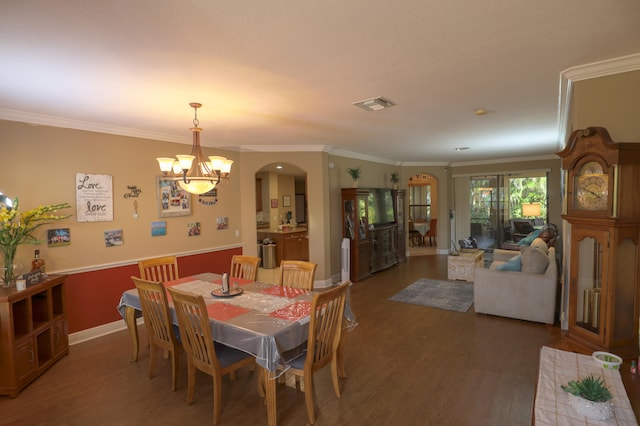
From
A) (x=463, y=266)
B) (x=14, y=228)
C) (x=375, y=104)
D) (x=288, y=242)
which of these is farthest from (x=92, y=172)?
(x=463, y=266)

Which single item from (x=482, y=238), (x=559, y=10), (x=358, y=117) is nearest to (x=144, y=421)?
(x=358, y=117)

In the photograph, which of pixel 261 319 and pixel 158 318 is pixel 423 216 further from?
pixel 158 318

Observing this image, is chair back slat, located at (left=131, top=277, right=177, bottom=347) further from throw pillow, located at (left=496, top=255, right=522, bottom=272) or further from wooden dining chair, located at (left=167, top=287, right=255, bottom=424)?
throw pillow, located at (left=496, top=255, right=522, bottom=272)

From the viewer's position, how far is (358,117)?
13.0 feet

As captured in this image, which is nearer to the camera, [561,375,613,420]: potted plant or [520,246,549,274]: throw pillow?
[561,375,613,420]: potted plant

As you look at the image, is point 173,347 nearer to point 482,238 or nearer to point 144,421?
point 144,421

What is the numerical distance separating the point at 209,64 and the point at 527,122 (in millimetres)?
4052

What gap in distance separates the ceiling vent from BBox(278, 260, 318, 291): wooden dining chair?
169 centimetres

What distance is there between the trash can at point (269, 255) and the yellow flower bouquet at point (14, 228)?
463cm

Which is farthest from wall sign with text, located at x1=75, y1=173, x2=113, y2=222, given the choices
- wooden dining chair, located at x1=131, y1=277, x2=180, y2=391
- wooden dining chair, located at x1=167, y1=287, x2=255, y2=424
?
wooden dining chair, located at x1=167, y1=287, x2=255, y2=424

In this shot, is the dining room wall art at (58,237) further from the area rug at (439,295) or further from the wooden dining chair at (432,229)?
the wooden dining chair at (432,229)

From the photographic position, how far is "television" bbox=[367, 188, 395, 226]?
23.5 feet

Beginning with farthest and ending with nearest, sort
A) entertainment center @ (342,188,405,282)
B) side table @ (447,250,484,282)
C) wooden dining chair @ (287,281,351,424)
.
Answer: entertainment center @ (342,188,405,282) < side table @ (447,250,484,282) < wooden dining chair @ (287,281,351,424)

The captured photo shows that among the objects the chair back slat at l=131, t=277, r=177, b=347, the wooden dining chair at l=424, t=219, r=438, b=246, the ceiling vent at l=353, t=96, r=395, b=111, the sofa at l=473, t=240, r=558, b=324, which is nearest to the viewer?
the chair back slat at l=131, t=277, r=177, b=347
